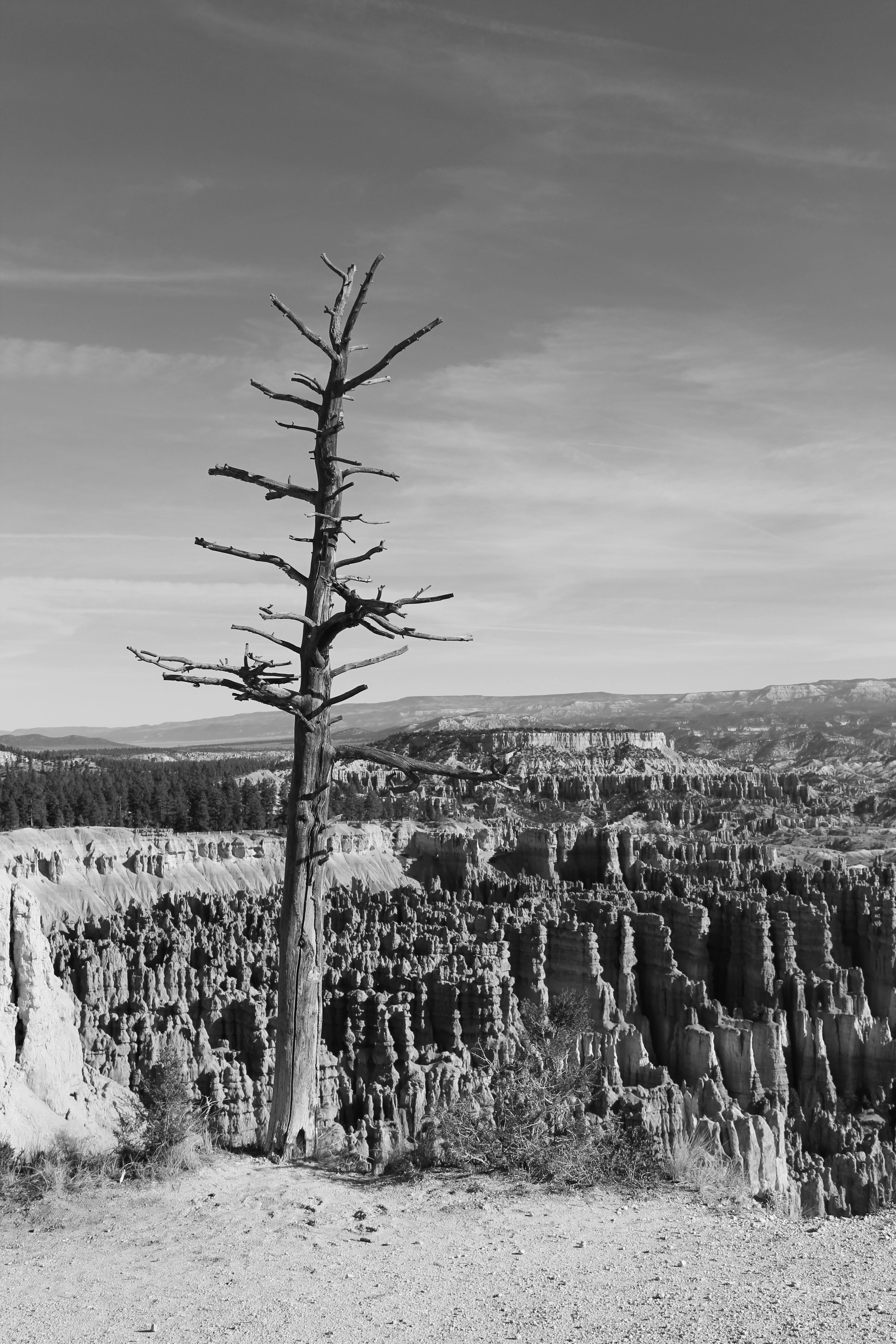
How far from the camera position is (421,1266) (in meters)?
7.82

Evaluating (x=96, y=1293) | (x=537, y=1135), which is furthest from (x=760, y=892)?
(x=96, y=1293)

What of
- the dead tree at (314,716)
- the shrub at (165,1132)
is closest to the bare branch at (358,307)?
the dead tree at (314,716)

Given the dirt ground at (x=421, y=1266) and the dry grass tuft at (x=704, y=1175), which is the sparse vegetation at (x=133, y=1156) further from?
the dry grass tuft at (x=704, y=1175)

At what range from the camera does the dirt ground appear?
6906 millimetres

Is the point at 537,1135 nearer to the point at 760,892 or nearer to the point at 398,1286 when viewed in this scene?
the point at 398,1286

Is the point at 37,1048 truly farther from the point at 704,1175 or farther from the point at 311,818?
the point at 704,1175

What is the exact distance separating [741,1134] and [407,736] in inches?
6280

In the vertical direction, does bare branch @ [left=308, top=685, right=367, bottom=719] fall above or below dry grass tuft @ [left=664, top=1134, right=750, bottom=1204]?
above

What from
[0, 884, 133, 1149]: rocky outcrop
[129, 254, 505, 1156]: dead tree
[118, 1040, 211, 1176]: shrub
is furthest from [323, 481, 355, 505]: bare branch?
[0, 884, 133, 1149]: rocky outcrop

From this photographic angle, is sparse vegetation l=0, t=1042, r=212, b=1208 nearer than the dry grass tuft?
Yes

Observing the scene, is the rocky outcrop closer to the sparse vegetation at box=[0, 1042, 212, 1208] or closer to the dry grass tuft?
the sparse vegetation at box=[0, 1042, 212, 1208]

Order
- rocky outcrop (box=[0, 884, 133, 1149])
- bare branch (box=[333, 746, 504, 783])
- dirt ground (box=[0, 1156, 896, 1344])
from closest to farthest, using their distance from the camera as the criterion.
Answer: dirt ground (box=[0, 1156, 896, 1344]), bare branch (box=[333, 746, 504, 783]), rocky outcrop (box=[0, 884, 133, 1149])

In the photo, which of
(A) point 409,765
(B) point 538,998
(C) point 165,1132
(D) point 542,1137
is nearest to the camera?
(A) point 409,765

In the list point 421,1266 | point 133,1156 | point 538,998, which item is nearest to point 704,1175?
point 421,1266
